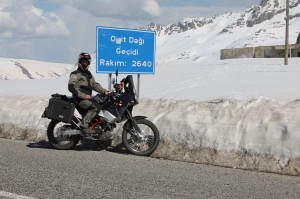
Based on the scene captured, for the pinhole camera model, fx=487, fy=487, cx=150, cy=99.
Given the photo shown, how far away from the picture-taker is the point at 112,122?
32.4 ft

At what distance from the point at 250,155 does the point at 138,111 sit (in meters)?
3.36

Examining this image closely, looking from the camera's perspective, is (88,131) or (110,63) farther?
(110,63)

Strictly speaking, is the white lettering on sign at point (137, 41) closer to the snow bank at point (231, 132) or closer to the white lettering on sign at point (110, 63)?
the white lettering on sign at point (110, 63)

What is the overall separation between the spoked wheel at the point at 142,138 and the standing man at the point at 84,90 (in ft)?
2.59

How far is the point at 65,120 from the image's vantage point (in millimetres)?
10055

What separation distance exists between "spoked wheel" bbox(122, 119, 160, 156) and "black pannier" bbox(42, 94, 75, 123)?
48.1 inches

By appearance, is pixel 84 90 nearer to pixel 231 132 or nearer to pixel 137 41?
pixel 137 41

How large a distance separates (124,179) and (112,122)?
8.93 feet

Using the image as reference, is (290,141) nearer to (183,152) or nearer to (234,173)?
(234,173)

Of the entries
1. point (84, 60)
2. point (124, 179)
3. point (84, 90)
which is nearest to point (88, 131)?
point (84, 90)

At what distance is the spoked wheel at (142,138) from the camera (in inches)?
375

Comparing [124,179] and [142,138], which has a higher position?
[142,138]

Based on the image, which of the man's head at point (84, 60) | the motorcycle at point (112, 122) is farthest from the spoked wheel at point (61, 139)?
A: the man's head at point (84, 60)

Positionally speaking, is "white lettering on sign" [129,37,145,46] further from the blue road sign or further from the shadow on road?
the shadow on road
